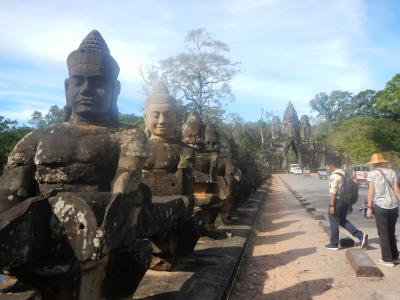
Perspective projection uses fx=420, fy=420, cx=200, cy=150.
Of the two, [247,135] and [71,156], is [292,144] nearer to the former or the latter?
[247,135]

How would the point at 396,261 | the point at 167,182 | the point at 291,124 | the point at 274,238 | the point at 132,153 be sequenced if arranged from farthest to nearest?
1. the point at 291,124
2. the point at 274,238
3. the point at 396,261
4. the point at 167,182
5. the point at 132,153

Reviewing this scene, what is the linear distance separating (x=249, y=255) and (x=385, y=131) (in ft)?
118

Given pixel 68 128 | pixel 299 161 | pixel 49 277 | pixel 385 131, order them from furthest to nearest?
pixel 299 161, pixel 385 131, pixel 68 128, pixel 49 277

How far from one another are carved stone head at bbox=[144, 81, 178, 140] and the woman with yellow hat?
3.03m

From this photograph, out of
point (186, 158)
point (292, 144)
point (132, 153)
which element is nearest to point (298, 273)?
point (186, 158)

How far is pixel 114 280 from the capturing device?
9.74 ft

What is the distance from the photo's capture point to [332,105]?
79562mm

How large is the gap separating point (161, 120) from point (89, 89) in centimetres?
231

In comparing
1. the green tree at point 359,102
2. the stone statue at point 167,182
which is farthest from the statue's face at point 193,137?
the green tree at point 359,102

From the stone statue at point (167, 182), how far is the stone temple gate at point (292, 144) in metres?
48.0

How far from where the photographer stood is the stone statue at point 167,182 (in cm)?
407

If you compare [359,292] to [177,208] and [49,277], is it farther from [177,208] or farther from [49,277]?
[49,277]

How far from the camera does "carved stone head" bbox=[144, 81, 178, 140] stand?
5.70 meters

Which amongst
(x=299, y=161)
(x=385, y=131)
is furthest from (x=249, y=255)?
(x=299, y=161)
